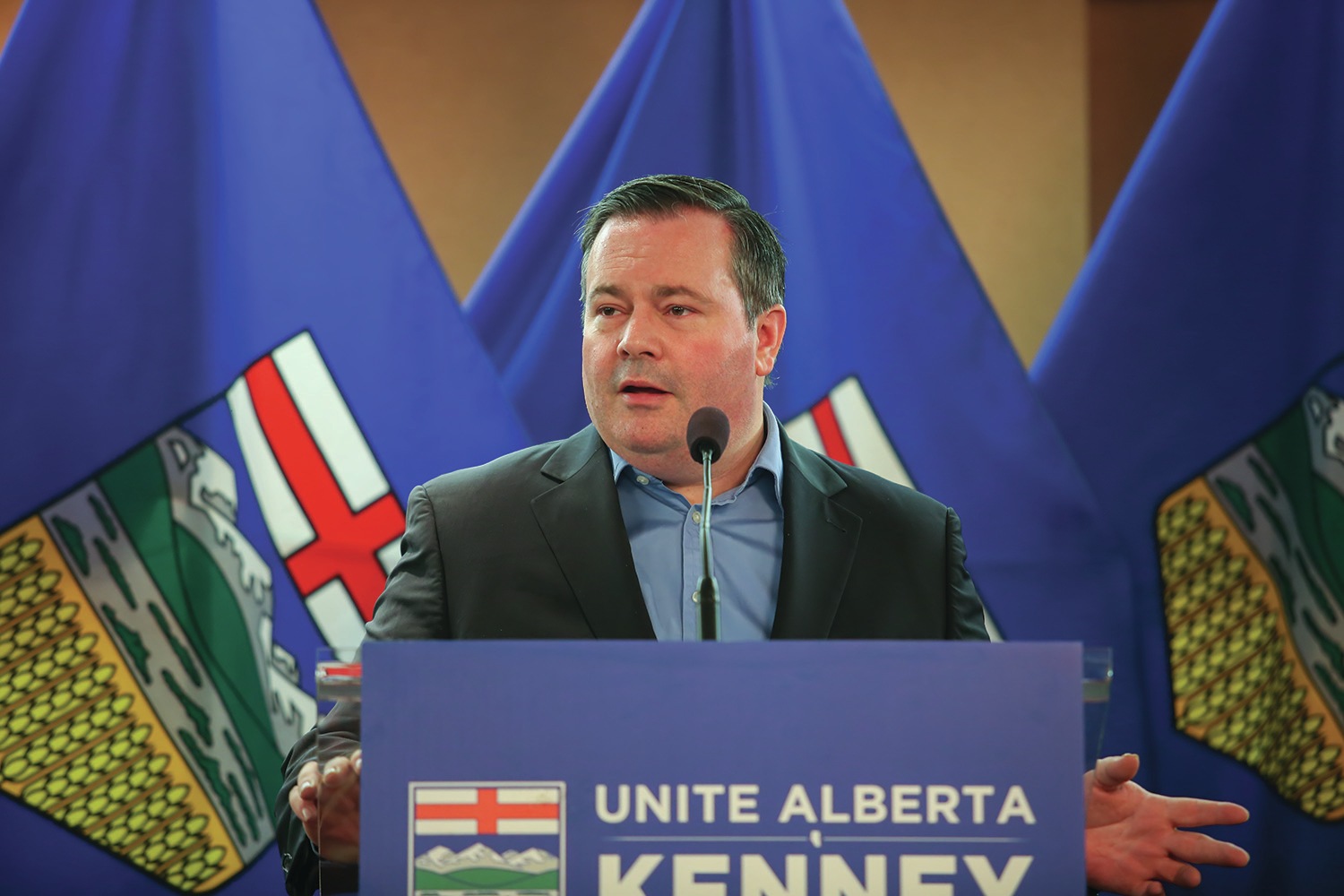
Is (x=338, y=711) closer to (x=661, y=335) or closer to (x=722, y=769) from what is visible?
(x=722, y=769)

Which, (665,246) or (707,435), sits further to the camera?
(665,246)

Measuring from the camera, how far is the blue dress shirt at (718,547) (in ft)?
6.04

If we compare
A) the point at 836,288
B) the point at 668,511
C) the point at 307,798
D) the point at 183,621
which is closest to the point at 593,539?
the point at 668,511

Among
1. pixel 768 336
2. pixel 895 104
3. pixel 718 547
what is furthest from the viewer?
pixel 895 104

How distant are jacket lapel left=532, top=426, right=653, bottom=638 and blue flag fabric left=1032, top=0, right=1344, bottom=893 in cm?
140

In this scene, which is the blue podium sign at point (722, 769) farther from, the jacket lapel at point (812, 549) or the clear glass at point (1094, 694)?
the jacket lapel at point (812, 549)

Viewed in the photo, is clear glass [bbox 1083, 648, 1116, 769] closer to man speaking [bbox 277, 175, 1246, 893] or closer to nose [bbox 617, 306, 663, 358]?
man speaking [bbox 277, 175, 1246, 893]

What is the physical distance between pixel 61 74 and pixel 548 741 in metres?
2.04

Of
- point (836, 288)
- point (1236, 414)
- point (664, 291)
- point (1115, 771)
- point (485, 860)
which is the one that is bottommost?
point (485, 860)

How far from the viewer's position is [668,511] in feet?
6.36

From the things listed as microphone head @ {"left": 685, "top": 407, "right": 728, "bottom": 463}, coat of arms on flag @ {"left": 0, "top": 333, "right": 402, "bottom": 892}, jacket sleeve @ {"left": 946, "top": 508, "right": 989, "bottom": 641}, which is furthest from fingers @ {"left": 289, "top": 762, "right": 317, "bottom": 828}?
coat of arms on flag @ {"left": 0, "top": 333, "right": 402, "bottom": 892}

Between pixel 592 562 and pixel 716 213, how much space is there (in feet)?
1.86

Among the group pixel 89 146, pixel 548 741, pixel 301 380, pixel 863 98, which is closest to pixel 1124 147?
pixel 863 98

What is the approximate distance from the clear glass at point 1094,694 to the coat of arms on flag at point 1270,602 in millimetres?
1810
